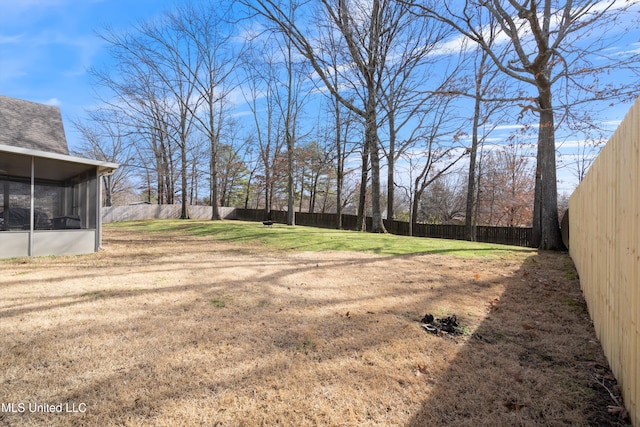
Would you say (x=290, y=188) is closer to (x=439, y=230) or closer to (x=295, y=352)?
(x=439, y=230)

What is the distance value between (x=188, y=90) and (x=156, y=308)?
24.7 meters

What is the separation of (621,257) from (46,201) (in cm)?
1027

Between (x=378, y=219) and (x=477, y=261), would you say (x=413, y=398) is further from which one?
(x=378, y=219)

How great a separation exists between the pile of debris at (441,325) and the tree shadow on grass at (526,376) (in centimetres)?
20

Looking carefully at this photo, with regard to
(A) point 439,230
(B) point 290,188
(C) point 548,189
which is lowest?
(A) point 439,230

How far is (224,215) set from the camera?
30.6 m

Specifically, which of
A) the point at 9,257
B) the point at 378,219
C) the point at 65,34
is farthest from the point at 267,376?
the point at 65,34

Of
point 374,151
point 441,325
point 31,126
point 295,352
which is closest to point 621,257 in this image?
point 441,325

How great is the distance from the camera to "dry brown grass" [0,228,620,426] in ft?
6.13

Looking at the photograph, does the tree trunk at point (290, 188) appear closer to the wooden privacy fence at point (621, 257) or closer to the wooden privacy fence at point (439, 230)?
the wooden privacy fence at point (439, 230)

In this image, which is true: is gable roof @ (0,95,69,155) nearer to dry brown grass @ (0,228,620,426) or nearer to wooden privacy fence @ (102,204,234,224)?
dry brown grass @ (0,228,620,426)

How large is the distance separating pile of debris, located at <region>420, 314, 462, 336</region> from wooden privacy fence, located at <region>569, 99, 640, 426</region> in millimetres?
1147

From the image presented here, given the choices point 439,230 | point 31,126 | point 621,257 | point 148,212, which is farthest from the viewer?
point 148,212

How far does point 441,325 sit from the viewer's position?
322cm
